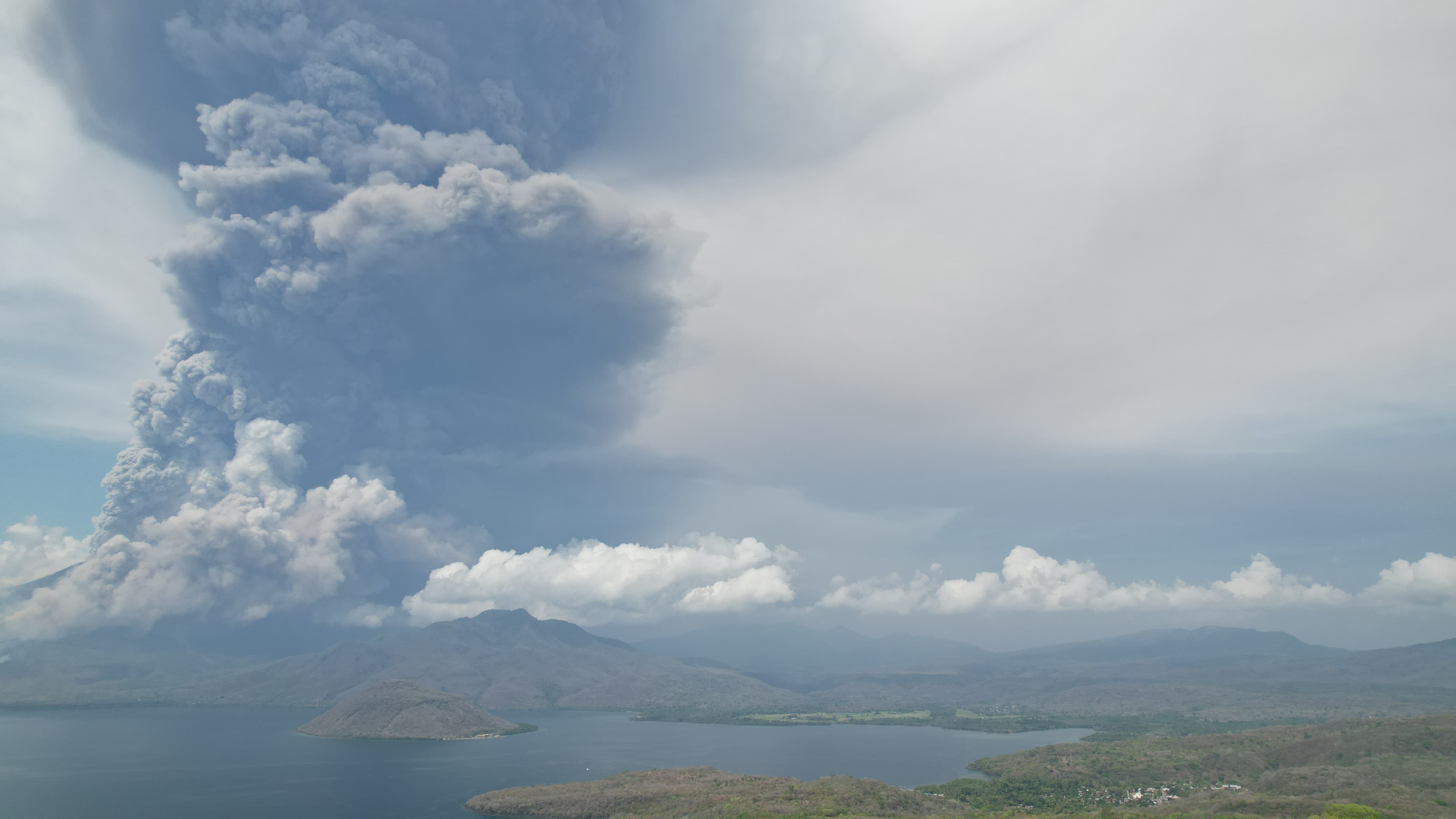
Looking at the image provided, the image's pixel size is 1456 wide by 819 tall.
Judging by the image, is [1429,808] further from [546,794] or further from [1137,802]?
[546,794]

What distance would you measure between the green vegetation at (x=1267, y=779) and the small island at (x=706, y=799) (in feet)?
91.4

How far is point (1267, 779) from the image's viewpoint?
150625 mm

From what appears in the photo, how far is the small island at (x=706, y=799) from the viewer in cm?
12256

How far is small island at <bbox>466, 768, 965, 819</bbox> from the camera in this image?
12256cm

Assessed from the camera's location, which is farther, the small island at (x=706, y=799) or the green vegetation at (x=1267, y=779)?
the small island at (x=706, y=799)

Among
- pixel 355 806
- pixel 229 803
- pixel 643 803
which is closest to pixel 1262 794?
pixel 643 803

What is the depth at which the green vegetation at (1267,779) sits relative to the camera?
10794 cm

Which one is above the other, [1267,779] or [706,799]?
[706,799]

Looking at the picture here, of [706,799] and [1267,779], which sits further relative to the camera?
[1267,779]

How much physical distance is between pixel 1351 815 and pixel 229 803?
19523cm

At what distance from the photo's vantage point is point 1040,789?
16975 cm

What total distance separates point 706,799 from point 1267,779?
368 ft

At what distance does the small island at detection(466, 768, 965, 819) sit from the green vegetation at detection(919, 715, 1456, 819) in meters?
27.9

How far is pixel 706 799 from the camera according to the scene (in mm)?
135625
